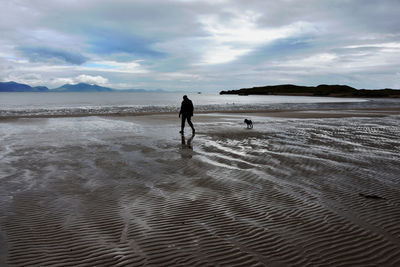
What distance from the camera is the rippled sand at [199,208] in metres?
4.25

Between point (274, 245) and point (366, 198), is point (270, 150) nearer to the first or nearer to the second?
point (366, 198)

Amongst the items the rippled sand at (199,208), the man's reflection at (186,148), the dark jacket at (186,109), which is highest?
the dark jacket at (186,109)

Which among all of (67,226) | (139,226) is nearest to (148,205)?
(139,226)

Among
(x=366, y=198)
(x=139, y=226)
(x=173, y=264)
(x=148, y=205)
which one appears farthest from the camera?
(x=366, y=198)

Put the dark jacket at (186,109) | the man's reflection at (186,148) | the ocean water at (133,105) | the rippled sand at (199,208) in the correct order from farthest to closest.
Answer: the ocean water at (133,105) < the dark jacket at (186,109) < the man's reflection at (186,148) < the rippled sand at (199,208)

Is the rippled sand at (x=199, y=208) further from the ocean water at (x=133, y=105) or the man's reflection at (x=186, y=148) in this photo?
the ocean water at (x=133, y=105)

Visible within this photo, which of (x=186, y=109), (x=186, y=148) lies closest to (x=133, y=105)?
(x=186, y=109)

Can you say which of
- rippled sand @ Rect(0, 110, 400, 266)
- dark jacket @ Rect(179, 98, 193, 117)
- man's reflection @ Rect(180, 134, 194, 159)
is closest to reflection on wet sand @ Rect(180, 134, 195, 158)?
man's reflection @ Rect(180, 134, 194, 159)

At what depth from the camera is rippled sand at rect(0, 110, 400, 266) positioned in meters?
4.25

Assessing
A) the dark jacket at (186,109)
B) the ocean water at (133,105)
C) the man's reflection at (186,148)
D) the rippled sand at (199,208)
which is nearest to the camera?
the rippled sand at (199,208)

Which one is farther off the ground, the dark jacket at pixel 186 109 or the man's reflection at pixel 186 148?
the dark jacket at pixel 186 109

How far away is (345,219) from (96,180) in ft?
20.3

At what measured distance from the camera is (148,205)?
614cm

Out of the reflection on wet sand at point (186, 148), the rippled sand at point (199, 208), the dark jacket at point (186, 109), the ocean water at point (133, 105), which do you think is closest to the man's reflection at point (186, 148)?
the reflection on wet sand at point (186, 148)
